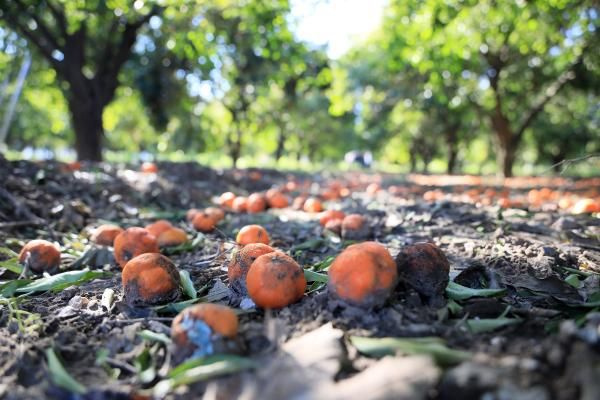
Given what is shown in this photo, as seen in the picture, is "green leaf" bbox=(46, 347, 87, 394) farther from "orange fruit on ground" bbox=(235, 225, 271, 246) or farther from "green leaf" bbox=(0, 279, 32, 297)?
"orange fruit on ground" bbox=(235, 225, 271, 246)

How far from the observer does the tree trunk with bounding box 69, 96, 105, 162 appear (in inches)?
463

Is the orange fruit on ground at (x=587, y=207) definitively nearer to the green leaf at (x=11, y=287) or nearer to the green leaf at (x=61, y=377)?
the green leaf at (x=61, y=377)

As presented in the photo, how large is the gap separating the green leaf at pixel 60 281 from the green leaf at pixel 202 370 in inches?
64.6

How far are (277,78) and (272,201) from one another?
18.3 feet

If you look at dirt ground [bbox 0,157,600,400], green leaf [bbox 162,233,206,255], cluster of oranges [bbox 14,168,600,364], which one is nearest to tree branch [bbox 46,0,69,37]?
dirt ground [bbox 0,157,600,400]

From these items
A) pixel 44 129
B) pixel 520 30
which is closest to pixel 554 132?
pixel 520 30

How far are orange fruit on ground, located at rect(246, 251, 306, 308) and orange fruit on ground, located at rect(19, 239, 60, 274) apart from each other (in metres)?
2.00

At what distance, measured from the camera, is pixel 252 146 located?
65.7 m

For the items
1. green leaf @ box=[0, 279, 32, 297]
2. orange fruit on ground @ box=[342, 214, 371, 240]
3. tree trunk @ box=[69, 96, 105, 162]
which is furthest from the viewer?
tree trunk @ box=[69, 96, 105, 162]

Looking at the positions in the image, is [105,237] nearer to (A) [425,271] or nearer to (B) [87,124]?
(A) [425,271]

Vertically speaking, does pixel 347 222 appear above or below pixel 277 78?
below

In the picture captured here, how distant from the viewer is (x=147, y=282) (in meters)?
2.52

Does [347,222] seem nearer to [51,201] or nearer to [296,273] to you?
[296,273]

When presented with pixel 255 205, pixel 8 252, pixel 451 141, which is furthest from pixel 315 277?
pixel 451 141
